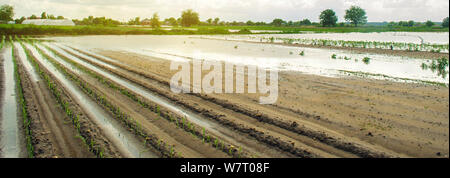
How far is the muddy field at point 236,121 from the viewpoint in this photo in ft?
19.2

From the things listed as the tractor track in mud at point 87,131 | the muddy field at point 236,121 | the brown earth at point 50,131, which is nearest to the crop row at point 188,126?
the muddy field at point 236,121

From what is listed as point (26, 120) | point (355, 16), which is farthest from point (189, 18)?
point (26, 120)

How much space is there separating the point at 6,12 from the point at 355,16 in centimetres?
12316

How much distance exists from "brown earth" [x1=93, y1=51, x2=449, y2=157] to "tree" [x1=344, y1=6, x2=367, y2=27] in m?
118

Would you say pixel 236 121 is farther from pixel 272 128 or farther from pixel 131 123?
pixel 131 123

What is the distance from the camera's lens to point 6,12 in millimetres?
94125

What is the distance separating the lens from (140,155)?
5.70 metres

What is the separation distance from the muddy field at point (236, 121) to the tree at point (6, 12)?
104 metres

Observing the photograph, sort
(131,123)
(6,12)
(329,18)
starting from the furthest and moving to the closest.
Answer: (329,18) < (6,12) < (131,123)

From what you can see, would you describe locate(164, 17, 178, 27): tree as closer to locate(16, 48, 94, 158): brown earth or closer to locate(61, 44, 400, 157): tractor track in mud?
locate(16, 48, 94, 158): brown earth

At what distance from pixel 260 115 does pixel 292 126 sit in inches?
43.0

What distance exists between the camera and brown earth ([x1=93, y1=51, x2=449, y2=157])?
6031 millimetres

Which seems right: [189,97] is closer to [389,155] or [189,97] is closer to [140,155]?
[140,155]
